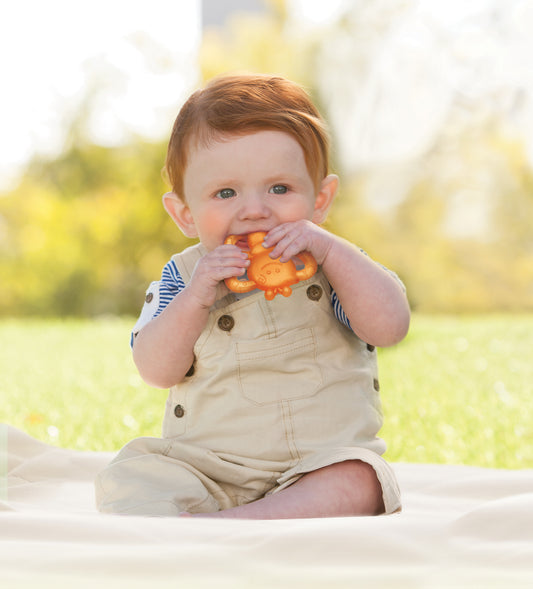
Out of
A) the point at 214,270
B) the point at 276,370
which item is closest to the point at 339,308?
the point at 276,370

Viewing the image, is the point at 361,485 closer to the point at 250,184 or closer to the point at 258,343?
the point at 258,343

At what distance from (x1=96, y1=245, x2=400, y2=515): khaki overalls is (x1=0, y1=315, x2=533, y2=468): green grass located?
1.13 meters

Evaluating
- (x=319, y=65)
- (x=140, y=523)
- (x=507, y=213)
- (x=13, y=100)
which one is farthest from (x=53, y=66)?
(x=140, y=523)

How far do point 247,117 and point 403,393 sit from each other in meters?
2.64

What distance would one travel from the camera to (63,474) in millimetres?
2027

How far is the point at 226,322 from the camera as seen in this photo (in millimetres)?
1640

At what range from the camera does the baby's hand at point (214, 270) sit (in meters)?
1.50

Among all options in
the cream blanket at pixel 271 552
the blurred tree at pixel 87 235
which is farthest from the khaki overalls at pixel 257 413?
the blurred tree at pixel 87 235

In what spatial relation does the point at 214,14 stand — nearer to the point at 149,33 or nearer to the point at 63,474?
the point at 149,33

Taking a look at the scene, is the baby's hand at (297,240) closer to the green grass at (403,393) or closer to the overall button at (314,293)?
the overall button at (314,293)

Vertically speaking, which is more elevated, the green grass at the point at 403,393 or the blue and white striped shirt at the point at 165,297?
the blue and white striped shirt at the point at 165,297

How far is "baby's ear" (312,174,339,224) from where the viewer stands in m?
1.73

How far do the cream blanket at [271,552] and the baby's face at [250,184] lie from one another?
0.64 meters

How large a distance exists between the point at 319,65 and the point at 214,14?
1.43 m
